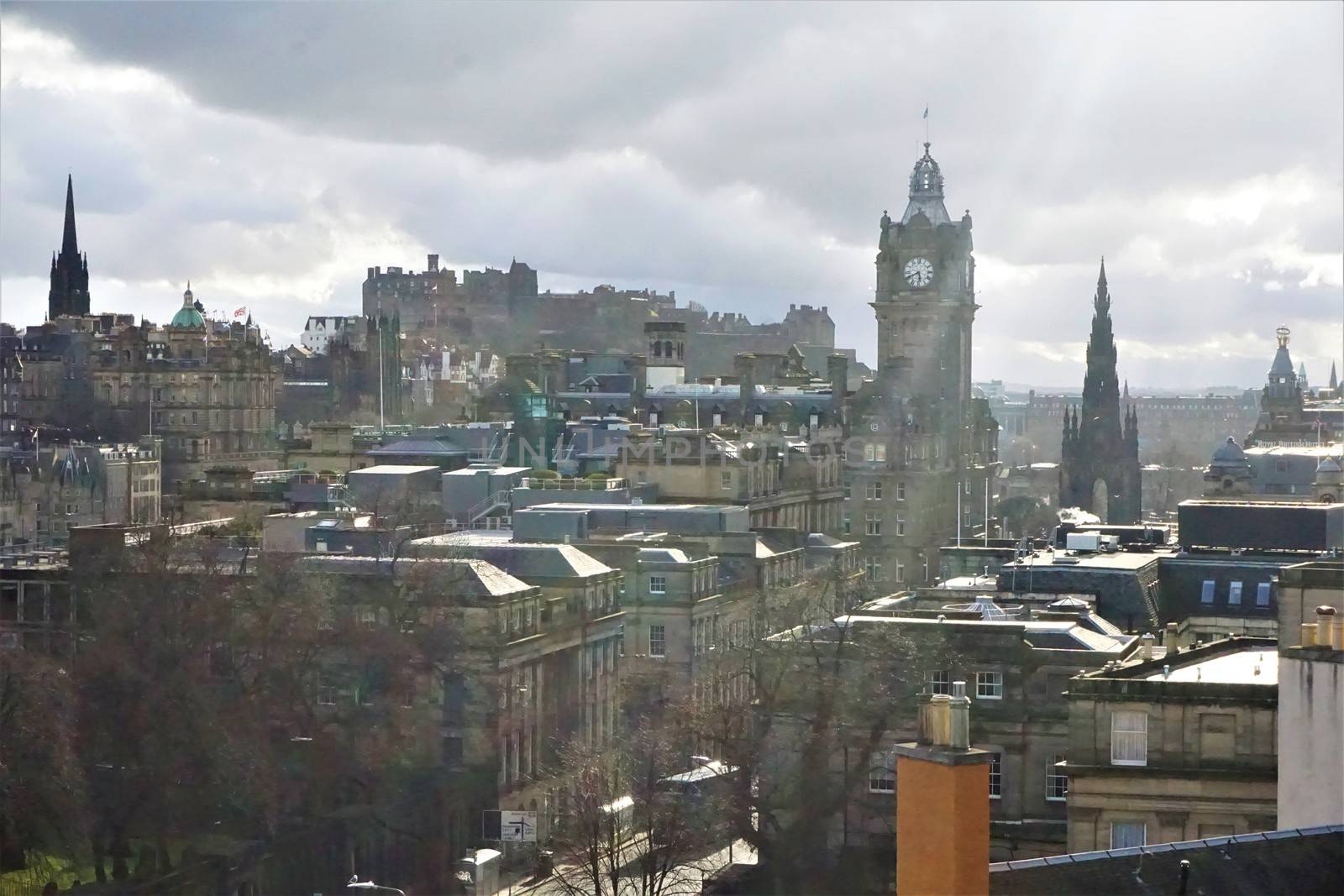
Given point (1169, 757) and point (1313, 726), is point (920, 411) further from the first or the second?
point (1313, 726)

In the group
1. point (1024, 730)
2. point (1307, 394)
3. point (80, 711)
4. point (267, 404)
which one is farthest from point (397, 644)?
point (1307, 394)

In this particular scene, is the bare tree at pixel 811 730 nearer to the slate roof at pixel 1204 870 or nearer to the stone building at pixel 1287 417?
the slate roof at pixel 1204 870

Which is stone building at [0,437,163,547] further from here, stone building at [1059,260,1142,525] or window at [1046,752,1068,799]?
window at [1046,752,1068,799]

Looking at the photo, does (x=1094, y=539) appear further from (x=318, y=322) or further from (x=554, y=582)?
(x=318, y=322)

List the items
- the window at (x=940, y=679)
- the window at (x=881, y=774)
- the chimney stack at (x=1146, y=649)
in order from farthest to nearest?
the window at (x=940, y=679), the window at (x=881, y=774), the chimney stack at (x=1146, y=649)

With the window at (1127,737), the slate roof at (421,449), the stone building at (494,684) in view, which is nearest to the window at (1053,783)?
the window at (1127,737)

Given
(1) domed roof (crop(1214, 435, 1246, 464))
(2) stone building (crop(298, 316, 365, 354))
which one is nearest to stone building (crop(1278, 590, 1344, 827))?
(1) domed roof (crop(1214, 435, 1246, 464))

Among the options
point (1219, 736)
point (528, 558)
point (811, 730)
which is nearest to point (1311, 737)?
point (1219, 736)
